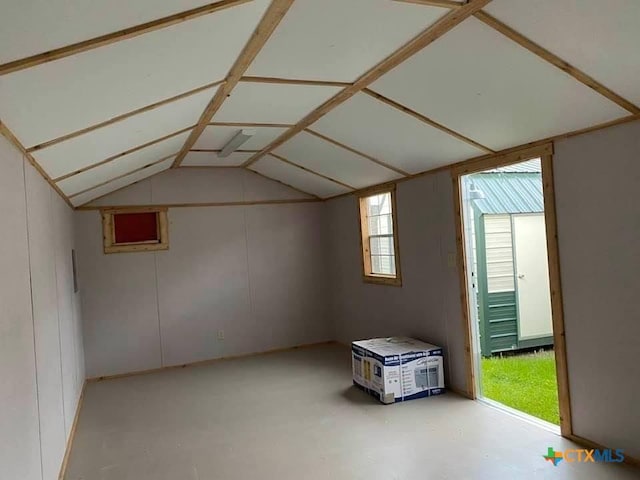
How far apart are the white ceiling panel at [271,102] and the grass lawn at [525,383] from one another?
2.92m

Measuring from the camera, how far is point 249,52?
2.53 m

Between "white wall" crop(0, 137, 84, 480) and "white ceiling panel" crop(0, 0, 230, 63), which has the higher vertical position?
"white ceiling panel" crop(0, 0, 230, 63)

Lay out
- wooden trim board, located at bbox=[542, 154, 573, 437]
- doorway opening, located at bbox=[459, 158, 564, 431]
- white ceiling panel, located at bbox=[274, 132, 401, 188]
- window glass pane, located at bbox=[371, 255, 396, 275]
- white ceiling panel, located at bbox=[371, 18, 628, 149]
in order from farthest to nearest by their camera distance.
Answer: doorway opening, located at bbox=[459, 158, 564, 431], window glass pane, located at bbox=[371, 255, 396, 275], white ceiling panel, located at bbox=[274, 132, 401, 188], wooden trim board, located at bbox=[542, 154, 573, 437], white ceiling panel, located at bbox=[371, 18, 628, 149]

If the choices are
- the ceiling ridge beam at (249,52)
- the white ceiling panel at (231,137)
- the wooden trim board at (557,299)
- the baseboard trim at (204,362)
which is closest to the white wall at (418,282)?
the baseboard trim at (204,362)

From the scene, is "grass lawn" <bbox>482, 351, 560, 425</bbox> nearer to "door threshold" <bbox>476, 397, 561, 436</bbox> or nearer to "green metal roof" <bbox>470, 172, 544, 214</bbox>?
"door threshold" <bbox>476, 397, 561, 436</bbox>

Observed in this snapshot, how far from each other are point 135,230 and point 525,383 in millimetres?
4777

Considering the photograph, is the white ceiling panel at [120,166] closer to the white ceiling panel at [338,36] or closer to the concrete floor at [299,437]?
the white ceiling panel at [338,36]

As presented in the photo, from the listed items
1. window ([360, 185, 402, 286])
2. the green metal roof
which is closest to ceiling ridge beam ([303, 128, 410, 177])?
window ([360, 185, 402, 286])

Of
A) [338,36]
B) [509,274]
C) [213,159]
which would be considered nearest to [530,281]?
[509,274]

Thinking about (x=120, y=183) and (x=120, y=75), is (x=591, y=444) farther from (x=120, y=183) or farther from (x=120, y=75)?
(x=120, y=183)

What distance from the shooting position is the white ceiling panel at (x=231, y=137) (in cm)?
421

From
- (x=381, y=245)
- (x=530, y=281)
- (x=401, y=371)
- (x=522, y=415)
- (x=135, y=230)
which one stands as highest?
(x=135, y=230)

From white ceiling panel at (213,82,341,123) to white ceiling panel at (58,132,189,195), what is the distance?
2.31 ft

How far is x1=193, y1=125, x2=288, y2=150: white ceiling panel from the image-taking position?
4.21 metres
